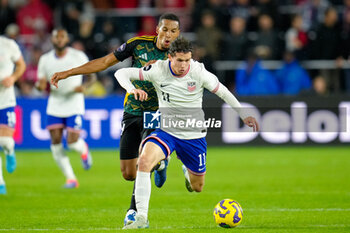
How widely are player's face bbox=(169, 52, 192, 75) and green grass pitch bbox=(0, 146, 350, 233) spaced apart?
1810mm

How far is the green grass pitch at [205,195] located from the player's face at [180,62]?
1.81 m


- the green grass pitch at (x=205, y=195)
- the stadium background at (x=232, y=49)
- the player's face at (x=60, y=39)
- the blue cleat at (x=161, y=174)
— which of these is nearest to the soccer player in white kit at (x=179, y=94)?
the green grass pitch at (x=205, y=195)

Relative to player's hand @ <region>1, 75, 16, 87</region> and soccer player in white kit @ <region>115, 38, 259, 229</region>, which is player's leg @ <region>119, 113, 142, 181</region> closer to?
soccer player in white kit @ <region>115, 38, 259, 229</region>

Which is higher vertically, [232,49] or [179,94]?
[232,49]

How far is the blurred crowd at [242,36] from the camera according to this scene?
19.3 meters

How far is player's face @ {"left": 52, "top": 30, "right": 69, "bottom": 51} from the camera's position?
42.5 feet

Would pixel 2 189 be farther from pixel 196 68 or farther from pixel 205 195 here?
pixel 196 68

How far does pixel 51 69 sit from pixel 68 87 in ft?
1.52

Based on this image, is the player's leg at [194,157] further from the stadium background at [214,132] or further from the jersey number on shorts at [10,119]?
the jersey number on shorts at [10,119]

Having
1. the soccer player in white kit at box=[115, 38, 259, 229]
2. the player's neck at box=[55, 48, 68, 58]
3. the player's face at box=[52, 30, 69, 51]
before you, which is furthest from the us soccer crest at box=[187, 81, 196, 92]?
the player's neck at box=[55, 48, 68, 58]

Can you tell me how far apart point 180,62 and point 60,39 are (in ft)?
18.5

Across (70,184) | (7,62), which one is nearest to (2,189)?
(70,184)

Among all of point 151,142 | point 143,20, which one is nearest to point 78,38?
point 143,20

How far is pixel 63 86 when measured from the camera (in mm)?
13234
